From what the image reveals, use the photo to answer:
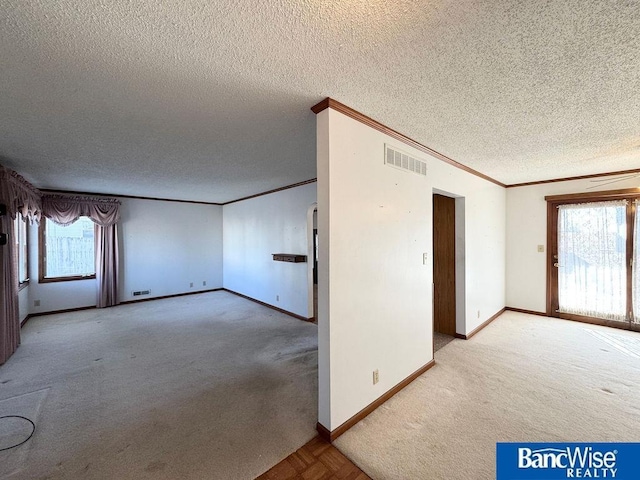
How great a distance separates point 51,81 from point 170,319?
410cm

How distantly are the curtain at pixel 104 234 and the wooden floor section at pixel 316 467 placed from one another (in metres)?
5.66

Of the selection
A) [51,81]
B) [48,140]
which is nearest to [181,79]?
[51,81]

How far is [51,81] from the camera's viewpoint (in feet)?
5.22

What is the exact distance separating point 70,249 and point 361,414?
252 inches

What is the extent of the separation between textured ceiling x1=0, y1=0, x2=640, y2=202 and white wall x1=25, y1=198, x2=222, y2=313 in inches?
126

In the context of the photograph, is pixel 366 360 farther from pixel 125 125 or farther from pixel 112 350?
pixel 112 350

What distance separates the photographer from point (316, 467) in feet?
5.44

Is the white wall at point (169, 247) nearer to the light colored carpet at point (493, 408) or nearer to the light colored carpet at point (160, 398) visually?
the light colored carpet at point (160, 398)

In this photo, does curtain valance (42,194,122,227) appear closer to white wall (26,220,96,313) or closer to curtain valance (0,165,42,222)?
curtain valance (0,165,42,222)

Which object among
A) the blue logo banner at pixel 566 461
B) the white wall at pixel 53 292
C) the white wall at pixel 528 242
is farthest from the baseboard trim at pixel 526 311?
the white wall at pixel 53 292

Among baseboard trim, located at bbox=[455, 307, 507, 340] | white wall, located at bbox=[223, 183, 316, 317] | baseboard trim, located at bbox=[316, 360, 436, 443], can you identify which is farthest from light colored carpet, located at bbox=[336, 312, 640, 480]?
white wall, located at bbox=[223, 183, 316, 317]

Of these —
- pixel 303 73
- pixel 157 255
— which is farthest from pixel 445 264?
pixel 157 255

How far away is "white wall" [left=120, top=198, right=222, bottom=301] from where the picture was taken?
19.4 ft

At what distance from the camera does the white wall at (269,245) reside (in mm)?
4770
